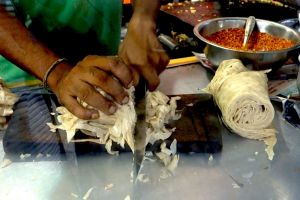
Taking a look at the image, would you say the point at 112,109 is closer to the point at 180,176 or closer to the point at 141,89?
the point at 141,89

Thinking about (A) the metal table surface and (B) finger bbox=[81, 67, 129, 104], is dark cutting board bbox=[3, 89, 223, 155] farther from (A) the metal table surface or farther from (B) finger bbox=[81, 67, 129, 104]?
(B) finger bbox=[81, 67, 129, 104]

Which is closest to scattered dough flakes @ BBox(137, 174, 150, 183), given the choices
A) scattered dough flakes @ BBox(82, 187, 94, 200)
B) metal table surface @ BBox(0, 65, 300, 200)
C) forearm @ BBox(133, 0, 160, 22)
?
metal table surface @ BBox(0, 65, 300, 200)

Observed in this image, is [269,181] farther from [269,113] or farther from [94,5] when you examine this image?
[94,5]

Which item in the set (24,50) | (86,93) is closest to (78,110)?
(86,93)

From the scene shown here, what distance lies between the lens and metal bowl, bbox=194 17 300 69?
151 centimetres

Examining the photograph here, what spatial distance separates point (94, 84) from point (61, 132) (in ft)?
0.82

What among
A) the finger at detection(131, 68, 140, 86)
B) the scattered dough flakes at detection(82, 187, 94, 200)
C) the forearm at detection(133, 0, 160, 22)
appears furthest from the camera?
the forearm at detection(133, 0, 160, 22)

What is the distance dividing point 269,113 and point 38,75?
30.6 inches

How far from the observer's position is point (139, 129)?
4.17 feet

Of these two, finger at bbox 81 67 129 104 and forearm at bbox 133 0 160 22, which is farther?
forearm at bbox 133 0 160 22

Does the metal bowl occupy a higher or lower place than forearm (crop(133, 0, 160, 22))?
lower

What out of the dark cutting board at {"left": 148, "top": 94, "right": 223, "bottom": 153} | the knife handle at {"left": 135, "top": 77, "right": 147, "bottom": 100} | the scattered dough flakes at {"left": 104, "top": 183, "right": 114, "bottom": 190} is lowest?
the scattered dough flakes at {"left": 104, "top": 183, "right": 114, "bottom": 190}

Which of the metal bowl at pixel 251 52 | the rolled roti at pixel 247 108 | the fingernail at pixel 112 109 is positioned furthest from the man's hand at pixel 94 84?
the metal bowl at pixel 251 52

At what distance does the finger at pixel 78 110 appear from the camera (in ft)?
3.81
